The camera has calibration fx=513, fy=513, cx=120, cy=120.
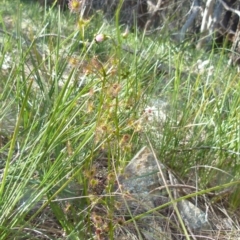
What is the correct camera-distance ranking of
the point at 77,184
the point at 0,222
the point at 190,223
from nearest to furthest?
1. the point at 0,222
2. the point at 77,184
3. the point at 190,223

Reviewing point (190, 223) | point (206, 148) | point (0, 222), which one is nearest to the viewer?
point (0, 222)

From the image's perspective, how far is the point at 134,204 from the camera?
114 centimetres

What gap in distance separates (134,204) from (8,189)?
335 millimetres

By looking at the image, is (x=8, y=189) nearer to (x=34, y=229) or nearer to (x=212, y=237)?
(x=34, y=229)

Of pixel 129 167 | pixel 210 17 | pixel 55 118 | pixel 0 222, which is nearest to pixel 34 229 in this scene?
pixel 0 222

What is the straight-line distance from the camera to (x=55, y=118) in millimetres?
965

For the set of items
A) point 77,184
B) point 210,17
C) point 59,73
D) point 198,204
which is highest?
point 59,73

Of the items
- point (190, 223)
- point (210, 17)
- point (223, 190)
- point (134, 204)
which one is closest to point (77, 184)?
point (134, 204)

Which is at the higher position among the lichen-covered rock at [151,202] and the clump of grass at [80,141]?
the clump of grass at [80,141]

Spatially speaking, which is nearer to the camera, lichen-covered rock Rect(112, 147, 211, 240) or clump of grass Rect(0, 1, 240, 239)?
clump of grass Rect(0, 1, 240, 239)

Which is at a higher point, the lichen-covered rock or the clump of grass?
the clump of grass

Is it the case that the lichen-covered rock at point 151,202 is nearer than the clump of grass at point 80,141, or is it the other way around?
the clump of grass at point 80,141

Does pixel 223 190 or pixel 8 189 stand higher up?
pixel 8 189

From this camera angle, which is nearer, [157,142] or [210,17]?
[157,142]
